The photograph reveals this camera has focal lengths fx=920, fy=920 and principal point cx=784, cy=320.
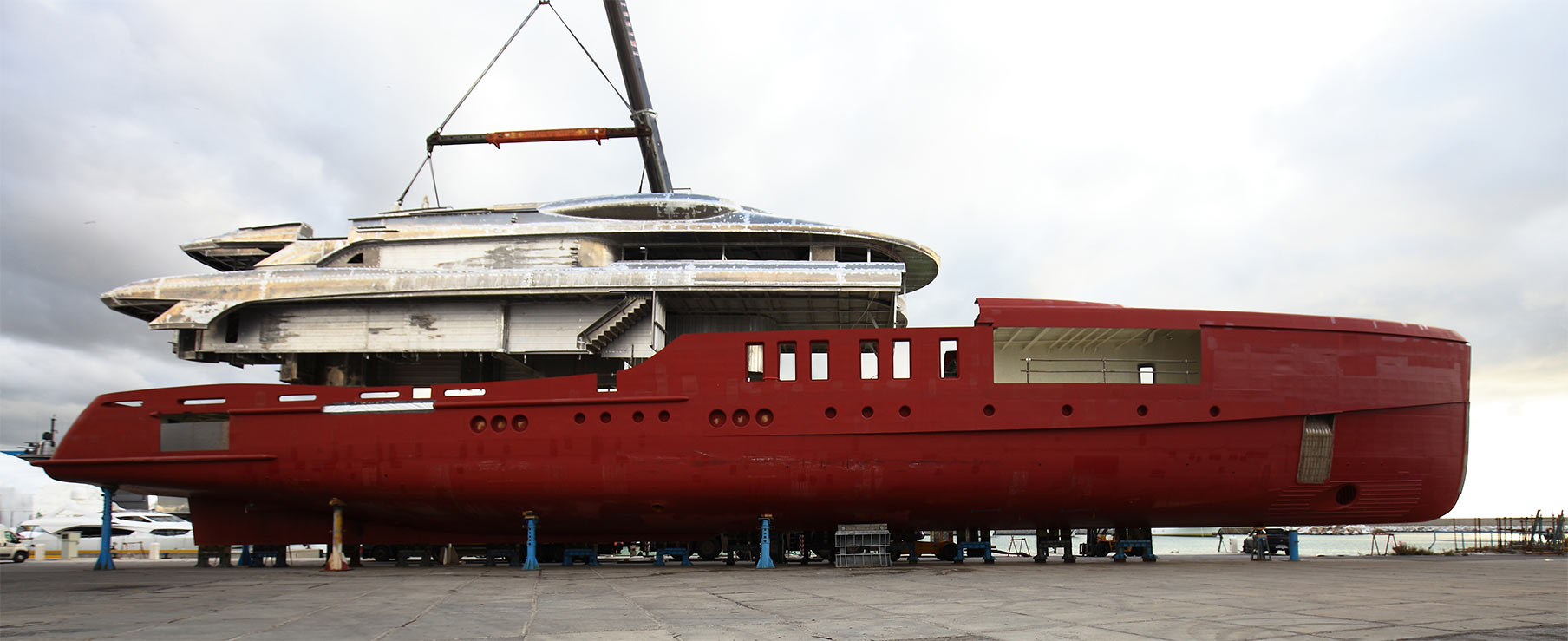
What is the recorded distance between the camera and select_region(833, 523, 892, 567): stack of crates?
49.5 ft

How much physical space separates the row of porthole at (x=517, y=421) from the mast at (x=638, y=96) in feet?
37.8

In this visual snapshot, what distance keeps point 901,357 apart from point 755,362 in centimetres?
236

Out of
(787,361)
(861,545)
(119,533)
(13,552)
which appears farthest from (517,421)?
(119,533)

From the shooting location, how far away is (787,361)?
14844 millimetres

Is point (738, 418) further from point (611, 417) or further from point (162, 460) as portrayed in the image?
point (162, 460)

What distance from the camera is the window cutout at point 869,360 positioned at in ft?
48.2

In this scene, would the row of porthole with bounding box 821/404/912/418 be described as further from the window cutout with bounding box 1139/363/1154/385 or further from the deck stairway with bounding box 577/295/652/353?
the window cutout with bounding box 1139/363/1154/385

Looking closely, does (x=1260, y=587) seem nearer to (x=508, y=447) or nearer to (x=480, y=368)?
(x=508, y=447)

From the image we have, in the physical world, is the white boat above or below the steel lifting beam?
below

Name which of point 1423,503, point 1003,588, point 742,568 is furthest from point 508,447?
point 1423,503

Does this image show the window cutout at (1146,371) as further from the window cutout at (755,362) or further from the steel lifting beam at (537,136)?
the steel lifting beam at (537,136)

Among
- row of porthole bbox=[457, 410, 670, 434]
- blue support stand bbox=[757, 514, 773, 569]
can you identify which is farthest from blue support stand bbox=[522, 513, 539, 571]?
blue support stand bbox=[757, 514, 773, 569]

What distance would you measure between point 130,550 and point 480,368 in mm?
21393

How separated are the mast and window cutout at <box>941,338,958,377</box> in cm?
1275
